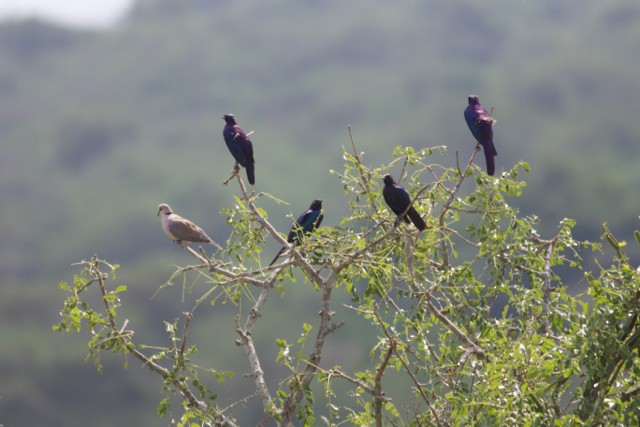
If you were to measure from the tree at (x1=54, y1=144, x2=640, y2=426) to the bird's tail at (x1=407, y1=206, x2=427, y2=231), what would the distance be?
0.27 feet

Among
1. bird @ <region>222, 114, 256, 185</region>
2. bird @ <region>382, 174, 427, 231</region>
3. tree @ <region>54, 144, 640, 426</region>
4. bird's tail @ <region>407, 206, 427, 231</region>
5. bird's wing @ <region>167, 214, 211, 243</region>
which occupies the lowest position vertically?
tree @ <region>54, 144, 640, 426</region>

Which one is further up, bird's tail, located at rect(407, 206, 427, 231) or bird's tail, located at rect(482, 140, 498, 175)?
bird's tail, located at rect(482, 140, 498, 175)

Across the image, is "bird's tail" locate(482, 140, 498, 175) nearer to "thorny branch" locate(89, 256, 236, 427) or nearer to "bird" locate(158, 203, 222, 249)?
"bird" locate(158, 203, 222, 249)

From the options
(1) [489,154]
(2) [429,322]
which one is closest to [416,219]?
(2) [429,322]

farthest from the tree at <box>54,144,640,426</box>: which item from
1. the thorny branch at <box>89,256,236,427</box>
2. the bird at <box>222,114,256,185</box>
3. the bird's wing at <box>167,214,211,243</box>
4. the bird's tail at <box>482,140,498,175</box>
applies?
the bird at <box>222,114,256,185</box>

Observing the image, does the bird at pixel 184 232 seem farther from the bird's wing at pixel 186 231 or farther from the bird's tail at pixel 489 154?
the bird's tail at pixel 489 154

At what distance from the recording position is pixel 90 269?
590 cm

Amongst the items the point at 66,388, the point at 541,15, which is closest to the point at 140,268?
the point at 66,388

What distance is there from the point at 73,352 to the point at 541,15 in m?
49.4

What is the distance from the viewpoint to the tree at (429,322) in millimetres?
4832

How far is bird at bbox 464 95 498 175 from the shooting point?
329 inches

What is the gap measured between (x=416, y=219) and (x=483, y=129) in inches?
94.0

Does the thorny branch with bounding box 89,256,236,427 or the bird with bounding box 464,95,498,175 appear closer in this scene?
the thorny branch with bounding box 89,256,236,427

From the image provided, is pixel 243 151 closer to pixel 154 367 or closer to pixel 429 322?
pixel 429 322
